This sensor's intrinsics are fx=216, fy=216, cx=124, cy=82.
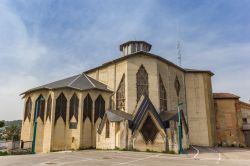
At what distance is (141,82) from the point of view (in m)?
35.4

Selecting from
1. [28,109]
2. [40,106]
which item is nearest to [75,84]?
[40,106]

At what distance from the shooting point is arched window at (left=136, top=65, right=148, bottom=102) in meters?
34.9

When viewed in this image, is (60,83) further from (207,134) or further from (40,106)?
(207,134)

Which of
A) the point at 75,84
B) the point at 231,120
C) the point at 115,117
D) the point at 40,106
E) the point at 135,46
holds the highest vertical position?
the point at 135,46

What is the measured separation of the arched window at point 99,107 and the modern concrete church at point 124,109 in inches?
5.2

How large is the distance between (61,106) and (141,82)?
13.1 meters

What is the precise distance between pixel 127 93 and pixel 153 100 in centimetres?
436

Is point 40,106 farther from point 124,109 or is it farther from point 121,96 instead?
point 124,109

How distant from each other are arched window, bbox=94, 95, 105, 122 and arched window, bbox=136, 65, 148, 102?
19.0 ft

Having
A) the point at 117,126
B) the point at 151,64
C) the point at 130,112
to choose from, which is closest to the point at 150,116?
the point at 117,126

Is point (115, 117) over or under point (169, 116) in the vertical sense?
under

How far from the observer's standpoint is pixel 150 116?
27.2m

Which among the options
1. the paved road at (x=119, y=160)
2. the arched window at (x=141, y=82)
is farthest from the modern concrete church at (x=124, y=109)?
the paved road at (x=119, y=160)

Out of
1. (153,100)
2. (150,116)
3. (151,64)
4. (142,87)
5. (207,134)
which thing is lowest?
(207,134)
